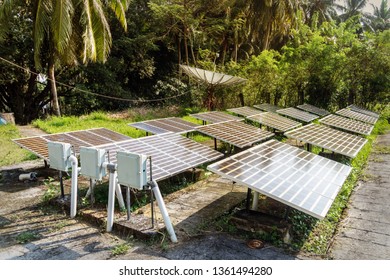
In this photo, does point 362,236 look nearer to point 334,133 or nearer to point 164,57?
point 334,133

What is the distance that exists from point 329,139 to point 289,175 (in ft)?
12.1

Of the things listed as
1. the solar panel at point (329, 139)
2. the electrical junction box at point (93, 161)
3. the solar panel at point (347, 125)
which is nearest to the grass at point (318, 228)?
the solar panel at point (329, 139)

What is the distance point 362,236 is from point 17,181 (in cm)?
635

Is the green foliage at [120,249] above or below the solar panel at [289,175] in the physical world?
below

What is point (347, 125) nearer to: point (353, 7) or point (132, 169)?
point (132, 169)

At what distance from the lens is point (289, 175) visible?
4711 millimetres

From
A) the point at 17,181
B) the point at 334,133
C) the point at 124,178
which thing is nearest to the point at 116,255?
the point at 124,178

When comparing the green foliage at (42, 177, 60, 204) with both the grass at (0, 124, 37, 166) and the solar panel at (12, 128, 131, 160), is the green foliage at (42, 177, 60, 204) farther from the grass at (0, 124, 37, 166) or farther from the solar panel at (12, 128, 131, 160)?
the grass at (0, 124, 37, 166)

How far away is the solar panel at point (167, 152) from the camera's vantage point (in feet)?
17.5

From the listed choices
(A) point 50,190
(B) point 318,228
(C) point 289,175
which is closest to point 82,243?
(A) point 50,190

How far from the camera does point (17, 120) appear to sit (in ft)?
62.6

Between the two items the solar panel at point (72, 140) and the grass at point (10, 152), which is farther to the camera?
the grass at point (10, 152)

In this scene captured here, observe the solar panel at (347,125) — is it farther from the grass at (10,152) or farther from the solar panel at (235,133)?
the grass at (10,152)

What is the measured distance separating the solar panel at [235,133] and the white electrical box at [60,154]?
3.41 meters
